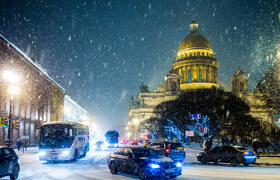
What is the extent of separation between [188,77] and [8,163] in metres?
108

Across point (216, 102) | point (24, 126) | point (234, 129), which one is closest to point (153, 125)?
point (216, 102)

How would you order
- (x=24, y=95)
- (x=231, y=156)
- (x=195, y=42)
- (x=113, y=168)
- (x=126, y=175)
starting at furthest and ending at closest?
(x=195, y=42), (x=24, y=95), (x=231, y=156), (x=113, y=168), (x=126, y=175)

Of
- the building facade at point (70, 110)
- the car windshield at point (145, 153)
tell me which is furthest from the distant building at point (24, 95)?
the building facade at point (70, 110)

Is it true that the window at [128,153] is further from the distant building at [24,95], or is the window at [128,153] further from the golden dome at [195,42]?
the golden dome at [195,42]

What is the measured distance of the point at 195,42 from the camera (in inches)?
4633

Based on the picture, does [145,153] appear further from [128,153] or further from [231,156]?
[231,156]

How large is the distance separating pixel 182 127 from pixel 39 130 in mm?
44586

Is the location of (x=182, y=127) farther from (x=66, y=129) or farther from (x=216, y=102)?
(x=66, y=129)

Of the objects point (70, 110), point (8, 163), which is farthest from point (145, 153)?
point (70, 110)

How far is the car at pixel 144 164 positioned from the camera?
1336 cm

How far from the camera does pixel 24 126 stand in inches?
1971

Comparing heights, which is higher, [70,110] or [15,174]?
[70,110]

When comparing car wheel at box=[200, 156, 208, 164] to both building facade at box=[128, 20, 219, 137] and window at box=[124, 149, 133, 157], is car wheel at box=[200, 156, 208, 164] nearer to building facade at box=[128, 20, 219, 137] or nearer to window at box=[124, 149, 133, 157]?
window at box=[124, 149, 133, 157]

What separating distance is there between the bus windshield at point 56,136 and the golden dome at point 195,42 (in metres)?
98.4
